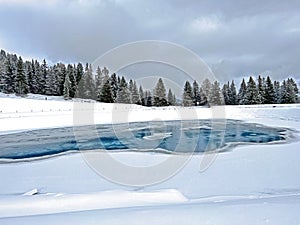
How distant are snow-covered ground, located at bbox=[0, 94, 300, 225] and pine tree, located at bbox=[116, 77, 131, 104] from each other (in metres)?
41.0

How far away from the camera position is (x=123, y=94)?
51469mm

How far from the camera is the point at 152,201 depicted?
4.93m

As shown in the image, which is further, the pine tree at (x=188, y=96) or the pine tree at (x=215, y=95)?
the pine tree at (x=188, y=96)

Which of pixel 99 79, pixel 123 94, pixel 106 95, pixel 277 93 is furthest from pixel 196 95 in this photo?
pixel 99 79

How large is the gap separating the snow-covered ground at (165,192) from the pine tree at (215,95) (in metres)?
38.7

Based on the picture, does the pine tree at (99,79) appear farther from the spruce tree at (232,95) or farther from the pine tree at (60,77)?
the spruce tree at (232,95)

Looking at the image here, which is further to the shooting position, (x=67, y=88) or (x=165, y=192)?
(x=67, y=88)


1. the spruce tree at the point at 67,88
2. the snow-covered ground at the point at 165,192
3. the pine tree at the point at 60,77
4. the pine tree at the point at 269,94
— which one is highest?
the pine tree at the point at 60,77

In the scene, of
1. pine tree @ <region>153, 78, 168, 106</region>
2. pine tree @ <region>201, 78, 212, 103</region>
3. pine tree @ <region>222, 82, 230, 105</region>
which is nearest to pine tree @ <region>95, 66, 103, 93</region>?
pine tree @ <region>153, 78, 168, 106</region>

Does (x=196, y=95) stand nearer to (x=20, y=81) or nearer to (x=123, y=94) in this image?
(x=123, y=94)

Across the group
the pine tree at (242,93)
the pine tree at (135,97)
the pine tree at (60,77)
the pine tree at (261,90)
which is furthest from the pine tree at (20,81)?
the pine tree at (261,90)

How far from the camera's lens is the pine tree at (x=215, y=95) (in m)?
48.6

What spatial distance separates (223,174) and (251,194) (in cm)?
154

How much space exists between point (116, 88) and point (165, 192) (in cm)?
4836
